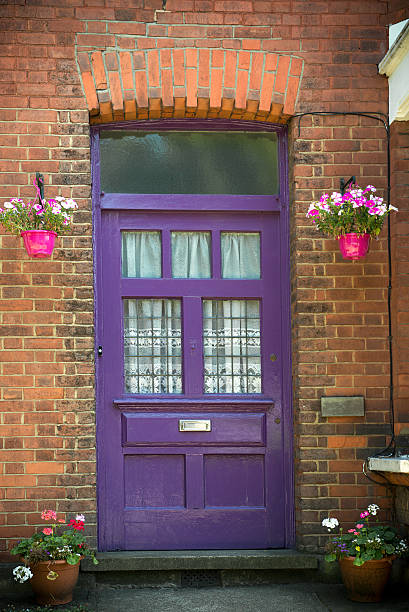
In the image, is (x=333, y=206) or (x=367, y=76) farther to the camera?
(x=367, y=76)

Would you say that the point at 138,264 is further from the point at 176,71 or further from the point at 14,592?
the point at 14,592

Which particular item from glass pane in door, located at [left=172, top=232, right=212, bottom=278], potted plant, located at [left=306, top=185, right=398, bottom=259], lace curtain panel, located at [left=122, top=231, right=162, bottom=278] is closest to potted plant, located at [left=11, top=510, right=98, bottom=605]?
lace curtain panel, located at [left=122, top=231, right=162, bottom=278]

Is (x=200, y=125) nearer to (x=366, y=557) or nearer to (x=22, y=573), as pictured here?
(x=366, y=557)

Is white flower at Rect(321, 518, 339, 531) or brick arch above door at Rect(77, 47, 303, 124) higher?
brick arch above door at Rect(77, 47, 303, 124)

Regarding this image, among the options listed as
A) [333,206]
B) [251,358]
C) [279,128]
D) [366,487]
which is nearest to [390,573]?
[366,487]

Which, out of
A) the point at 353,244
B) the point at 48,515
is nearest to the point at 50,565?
the point at 48,515

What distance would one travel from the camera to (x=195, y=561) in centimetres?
514

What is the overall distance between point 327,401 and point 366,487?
629 mm

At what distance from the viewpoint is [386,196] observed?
17.8 ft

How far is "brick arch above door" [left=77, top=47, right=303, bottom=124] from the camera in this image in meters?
5.32

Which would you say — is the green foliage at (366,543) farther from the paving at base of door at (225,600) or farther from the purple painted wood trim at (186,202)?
the purple painted wood trim at (186,202)

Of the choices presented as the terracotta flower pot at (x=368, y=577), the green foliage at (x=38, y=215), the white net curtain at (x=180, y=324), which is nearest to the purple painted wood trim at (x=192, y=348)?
the white net curtain at (x=180, y=324)

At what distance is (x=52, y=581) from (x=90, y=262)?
202 centimetres

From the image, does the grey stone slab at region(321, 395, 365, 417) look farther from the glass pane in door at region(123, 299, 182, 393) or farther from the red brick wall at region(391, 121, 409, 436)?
the glass pane in door at region(123, 299, 182, 393)
